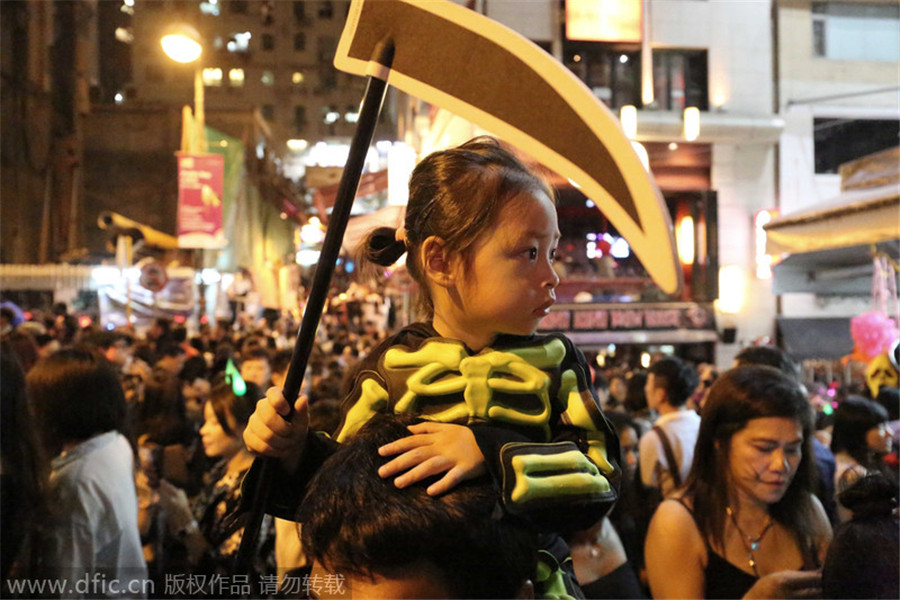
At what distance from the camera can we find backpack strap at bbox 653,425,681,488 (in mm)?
3842

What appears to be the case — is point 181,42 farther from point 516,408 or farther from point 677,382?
point 516,408

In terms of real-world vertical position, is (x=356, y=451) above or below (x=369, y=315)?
below

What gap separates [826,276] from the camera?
23.6 ft

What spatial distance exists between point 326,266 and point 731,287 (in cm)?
1570

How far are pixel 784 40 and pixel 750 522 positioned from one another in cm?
1655

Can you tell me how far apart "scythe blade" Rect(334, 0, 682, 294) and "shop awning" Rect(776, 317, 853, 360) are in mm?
15751

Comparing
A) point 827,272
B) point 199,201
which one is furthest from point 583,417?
point 199,201

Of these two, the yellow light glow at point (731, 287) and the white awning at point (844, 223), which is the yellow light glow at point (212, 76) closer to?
the white awning at point (844, 223)

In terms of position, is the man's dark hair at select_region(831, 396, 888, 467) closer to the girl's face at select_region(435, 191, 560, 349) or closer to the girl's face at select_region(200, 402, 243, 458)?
the girl's face at select_region(435, 191, 560, 349)

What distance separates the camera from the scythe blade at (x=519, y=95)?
3.80 ft

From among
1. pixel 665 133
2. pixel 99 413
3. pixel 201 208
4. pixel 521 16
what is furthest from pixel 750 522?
pixel 665 133

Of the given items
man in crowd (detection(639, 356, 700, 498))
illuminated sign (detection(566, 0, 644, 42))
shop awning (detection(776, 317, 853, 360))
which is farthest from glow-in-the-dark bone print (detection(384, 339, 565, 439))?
shop awning (detection(776, 317, 853, 360))

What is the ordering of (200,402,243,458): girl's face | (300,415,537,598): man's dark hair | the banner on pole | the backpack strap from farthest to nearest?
the banner on pole, the backpack strap, (200,402,243,458): girl's face, (300,415,537,598): man's dark hair

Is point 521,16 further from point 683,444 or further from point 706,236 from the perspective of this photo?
point 706,236
